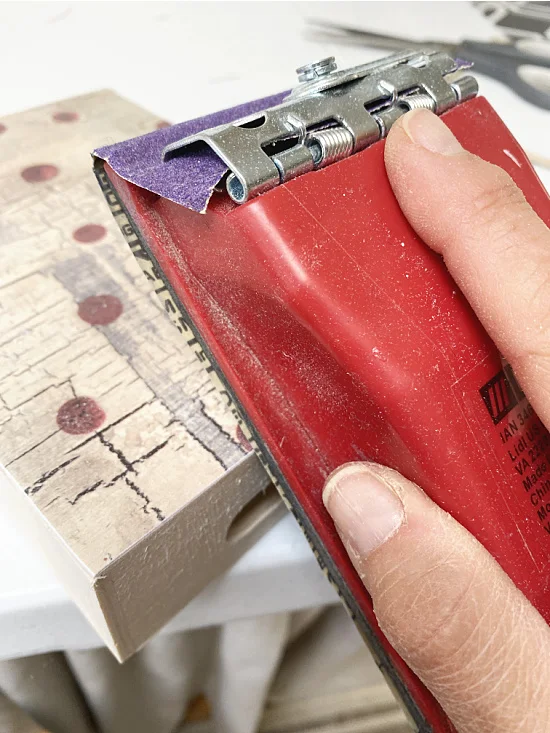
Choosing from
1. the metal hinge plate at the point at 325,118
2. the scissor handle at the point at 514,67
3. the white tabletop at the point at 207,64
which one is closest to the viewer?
the metal hinge plate at the point at 325,118

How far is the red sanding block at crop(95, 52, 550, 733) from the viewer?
277 millimetres

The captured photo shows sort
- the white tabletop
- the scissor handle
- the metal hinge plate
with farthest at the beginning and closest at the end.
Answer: the scissor handle
the white tabletop
the metal hinge plate

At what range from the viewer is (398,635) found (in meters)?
0.30

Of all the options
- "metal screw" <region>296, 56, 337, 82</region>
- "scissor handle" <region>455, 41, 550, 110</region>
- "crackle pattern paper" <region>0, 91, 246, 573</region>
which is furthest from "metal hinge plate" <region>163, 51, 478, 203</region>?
"scissor handle" <region>455, 41, 550, 110</region>

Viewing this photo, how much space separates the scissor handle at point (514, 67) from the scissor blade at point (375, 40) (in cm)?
4

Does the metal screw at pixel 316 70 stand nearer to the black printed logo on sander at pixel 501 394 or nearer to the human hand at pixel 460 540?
the human hand at pixel 460 540

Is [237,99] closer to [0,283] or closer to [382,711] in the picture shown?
[0,283]

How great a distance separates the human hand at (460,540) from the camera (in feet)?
0.95

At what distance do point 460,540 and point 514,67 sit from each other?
73 centimetres

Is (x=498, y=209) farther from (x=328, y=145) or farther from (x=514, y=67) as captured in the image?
(x=514, y=67)

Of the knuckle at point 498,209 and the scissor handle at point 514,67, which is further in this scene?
the scissor handle at point 514,67

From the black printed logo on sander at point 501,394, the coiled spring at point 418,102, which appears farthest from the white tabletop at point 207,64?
the coiled spring at point 418,102

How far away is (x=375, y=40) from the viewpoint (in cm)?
86

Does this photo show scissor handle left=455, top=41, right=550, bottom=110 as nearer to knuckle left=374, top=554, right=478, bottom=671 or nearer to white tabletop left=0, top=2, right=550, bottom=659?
white tabletop left=0, top=2, right=550, bottom=659
